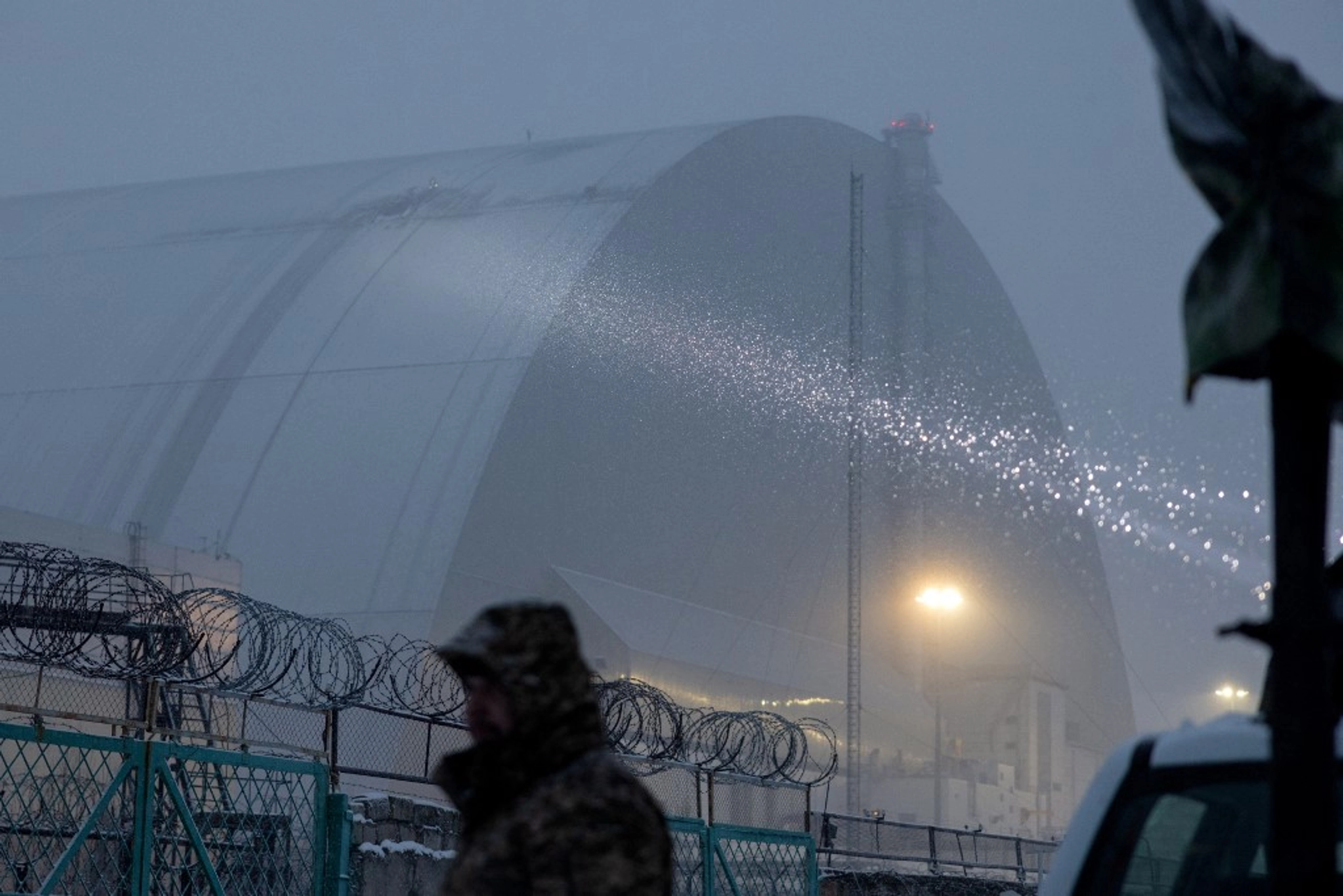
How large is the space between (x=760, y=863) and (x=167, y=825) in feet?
17.1

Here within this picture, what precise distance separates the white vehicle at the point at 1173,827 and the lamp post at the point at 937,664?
31110 millimetres

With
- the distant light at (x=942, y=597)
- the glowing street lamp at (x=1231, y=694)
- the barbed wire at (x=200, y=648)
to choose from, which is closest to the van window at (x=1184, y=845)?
the barbed wire at (x=200, y=648)

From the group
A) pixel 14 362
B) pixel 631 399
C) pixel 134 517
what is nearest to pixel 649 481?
pixel 631 399

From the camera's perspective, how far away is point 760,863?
15359 mm

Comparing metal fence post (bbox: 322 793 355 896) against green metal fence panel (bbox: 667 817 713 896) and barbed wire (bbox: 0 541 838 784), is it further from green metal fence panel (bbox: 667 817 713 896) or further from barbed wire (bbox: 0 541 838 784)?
green metal fence panel (bbox: 667 817 713 896)

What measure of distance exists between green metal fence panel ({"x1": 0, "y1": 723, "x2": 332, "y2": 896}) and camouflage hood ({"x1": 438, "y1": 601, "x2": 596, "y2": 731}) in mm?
4769

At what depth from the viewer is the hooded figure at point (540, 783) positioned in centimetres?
379

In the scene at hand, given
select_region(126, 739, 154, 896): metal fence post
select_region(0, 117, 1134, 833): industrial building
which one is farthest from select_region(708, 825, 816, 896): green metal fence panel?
select_region(0, 117, 1134, 833): industrial building

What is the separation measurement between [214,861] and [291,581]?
55.4 feet

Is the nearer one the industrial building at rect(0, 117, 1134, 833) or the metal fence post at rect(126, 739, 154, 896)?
the metal fence post at rect(126, 739, 154, 896)

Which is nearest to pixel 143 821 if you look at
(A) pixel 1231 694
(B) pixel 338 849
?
(B) pixel 338 849

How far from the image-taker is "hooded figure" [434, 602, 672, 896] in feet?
12.4

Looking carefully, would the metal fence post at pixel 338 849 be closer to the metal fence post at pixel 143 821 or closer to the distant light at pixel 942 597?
the metal fence post at pixel 143 821

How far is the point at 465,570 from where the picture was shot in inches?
1106
